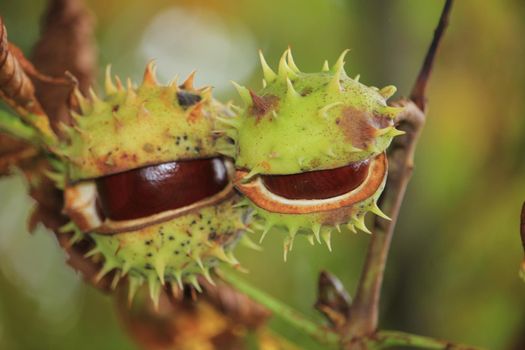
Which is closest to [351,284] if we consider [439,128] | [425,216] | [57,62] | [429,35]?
[425,216]

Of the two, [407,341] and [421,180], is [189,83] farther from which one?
[421,180]

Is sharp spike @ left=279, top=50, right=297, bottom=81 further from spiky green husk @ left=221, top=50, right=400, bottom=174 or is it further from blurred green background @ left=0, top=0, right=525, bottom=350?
blurred green background @ left=0, top=0, right=525, bottom=350

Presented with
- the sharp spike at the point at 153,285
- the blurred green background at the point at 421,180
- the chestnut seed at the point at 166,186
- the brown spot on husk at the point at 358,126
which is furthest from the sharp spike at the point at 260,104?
the blurred green background at the point at 421,180

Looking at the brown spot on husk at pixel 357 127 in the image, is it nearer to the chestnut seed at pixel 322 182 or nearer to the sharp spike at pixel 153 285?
the chestnut seed at pixel 322 182

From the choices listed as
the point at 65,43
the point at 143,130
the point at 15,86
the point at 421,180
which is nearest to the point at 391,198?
the point at 143,130

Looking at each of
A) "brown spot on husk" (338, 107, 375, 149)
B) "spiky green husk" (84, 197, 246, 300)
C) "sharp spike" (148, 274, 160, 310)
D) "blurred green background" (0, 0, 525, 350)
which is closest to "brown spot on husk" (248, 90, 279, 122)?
"brown spot on husk" (338, 107, 375, 149)

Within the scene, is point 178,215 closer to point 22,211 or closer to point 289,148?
point 289,148
